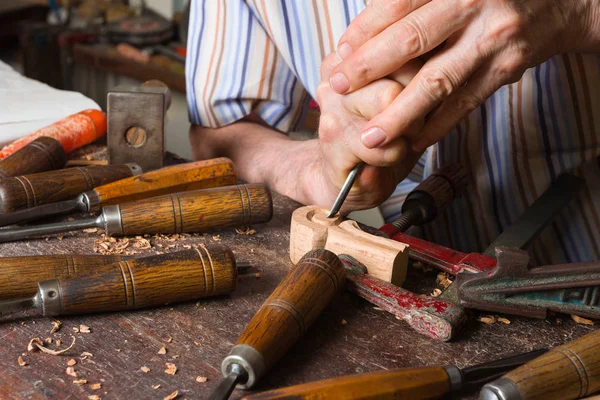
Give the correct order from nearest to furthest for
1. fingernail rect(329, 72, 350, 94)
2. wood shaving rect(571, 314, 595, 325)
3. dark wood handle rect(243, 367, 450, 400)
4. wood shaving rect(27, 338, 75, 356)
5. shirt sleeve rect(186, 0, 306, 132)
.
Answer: dark wood handle rect(243, 367, 450, 400)
wood shaving rect(27, 338, 75, 356)
wood shaving rect(571, 314, 595, 325)
fingernail rect(329, 72, 350, 94)
shirt sleeve rect(186, 0, 306, 132)

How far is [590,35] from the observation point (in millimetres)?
1051

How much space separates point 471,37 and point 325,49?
25.9 inches

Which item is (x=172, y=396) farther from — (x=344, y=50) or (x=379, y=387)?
(x=344, y=50)

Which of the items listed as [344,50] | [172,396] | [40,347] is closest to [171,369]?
[172,396]

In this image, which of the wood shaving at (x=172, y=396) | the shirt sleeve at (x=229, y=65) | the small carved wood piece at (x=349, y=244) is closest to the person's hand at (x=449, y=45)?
the small carved wood piece at (x=349, y=244)

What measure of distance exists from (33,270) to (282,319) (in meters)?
0.33

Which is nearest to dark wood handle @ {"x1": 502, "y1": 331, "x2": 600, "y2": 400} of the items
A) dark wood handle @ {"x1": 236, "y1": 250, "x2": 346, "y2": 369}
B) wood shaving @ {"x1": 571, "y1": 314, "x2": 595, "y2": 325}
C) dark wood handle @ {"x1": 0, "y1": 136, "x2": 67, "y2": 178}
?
wood shaving @ {"x1": 571, "y1": 314, "x2": 595, "y2": 325}

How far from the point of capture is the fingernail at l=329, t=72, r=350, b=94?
1021 millimetres

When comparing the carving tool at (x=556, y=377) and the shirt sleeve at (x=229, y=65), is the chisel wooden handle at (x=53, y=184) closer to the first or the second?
the shirt sleeve at (x=229, y=65)

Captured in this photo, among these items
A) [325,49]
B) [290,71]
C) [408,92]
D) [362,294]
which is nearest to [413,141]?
[408,92]

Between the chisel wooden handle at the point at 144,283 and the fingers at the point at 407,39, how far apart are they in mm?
333

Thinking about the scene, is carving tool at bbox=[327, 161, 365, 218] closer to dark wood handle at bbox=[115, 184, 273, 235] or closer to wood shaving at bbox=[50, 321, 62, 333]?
dark wood handle at bbox=[115, 184, 273, 235]

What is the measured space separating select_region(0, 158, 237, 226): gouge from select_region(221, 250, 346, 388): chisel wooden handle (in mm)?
342

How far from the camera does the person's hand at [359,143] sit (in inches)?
40.4
